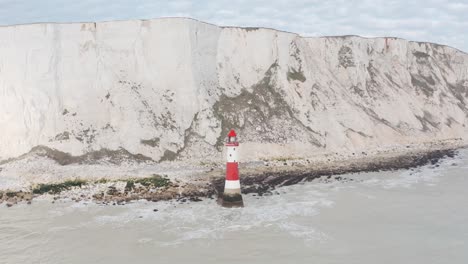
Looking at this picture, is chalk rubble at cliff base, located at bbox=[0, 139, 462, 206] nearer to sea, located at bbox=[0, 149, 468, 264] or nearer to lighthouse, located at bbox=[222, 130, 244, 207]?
sea, located at bbox=[0, 149, 468, 264]

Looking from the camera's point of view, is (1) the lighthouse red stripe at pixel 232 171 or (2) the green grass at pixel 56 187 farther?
(2) the green grass at pixel 56 187

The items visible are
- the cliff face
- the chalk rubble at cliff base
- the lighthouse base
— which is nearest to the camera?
the lighthouse base

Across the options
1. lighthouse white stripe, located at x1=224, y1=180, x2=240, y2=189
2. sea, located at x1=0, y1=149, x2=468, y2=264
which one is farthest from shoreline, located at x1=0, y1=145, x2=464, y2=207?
lighthouse white stripe, located at x1=224, y1=180, x2=240, y2=189

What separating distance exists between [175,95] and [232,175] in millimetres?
9185

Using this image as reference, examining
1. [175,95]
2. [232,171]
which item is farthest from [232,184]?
[175,95]

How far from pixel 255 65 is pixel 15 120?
35.6ft

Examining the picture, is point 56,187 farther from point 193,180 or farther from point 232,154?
point 232,154

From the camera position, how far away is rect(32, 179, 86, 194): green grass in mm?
12586

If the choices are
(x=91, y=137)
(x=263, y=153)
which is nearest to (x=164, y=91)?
(x=91, y=137)

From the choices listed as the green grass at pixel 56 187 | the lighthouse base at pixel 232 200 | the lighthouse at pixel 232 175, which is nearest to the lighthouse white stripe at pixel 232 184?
the lighthouse at pixel 232 175

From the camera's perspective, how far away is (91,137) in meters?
16.7

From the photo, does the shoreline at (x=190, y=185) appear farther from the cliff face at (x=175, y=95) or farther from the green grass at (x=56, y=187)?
the cliff face at (x=175, y=95)

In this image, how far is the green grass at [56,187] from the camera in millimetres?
12586

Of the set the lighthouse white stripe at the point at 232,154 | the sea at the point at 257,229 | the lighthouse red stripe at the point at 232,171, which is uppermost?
the lighthouse white stripe at the point at 232,154
